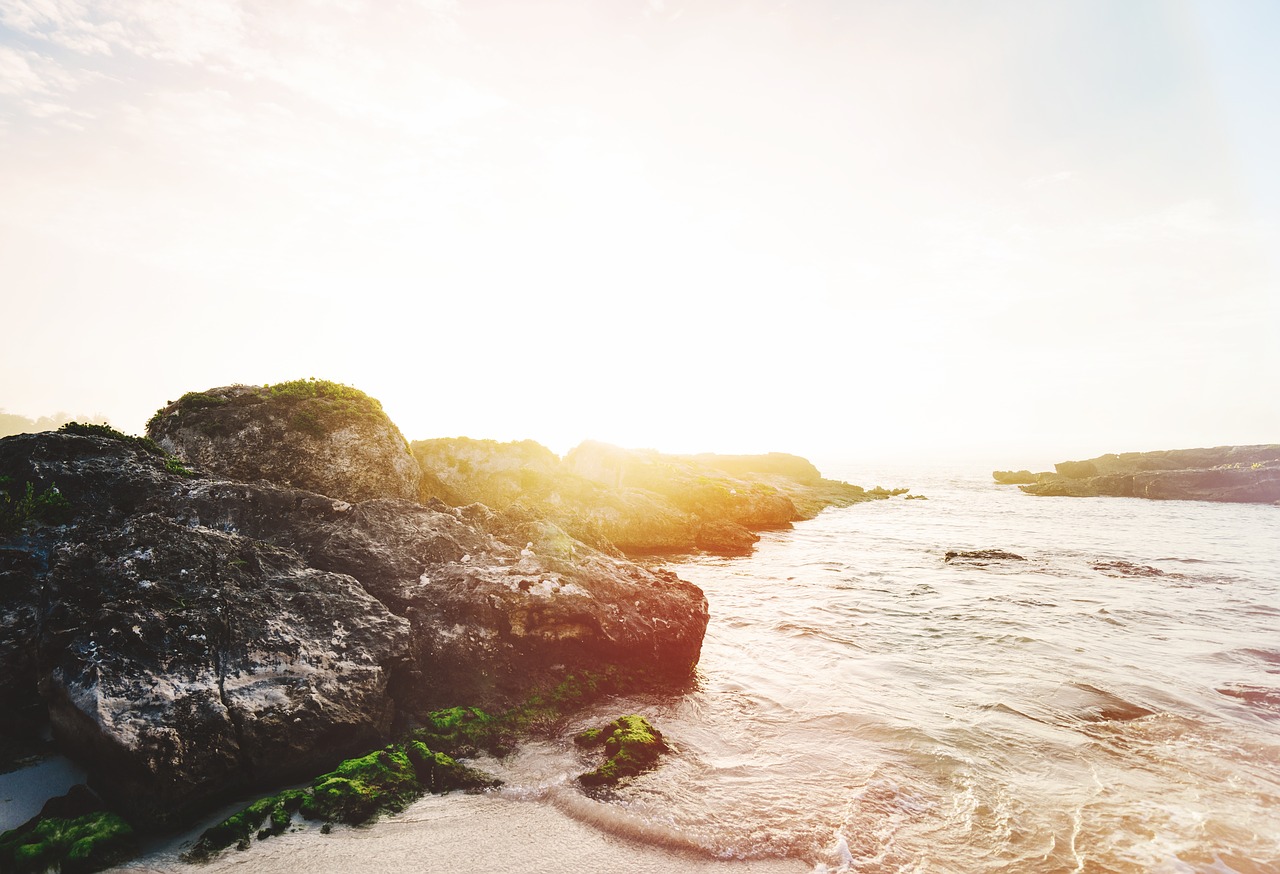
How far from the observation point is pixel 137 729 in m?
5.22

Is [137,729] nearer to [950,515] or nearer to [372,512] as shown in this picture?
[372,512]

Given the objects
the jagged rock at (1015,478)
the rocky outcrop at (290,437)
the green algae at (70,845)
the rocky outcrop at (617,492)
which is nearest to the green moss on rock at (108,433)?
the rocky outcrop at (290,437)

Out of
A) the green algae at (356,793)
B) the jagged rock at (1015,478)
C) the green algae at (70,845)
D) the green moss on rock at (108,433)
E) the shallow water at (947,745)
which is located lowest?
the shallow water at (947,745)

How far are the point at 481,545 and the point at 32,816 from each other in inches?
242

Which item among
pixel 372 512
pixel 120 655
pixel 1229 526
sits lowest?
pixel 1229 526

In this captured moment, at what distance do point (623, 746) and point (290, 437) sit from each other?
11462mm

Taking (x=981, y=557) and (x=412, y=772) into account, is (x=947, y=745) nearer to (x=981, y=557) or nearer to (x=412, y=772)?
(x=412, y=772)

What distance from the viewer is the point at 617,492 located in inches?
1129

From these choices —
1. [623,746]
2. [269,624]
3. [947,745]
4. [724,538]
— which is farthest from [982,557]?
[269,624]

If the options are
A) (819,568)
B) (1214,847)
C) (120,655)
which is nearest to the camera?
(120,655)

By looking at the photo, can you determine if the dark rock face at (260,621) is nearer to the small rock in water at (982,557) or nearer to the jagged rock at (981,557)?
the jagged rock at (981,557)

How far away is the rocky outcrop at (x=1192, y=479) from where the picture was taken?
58.7 m

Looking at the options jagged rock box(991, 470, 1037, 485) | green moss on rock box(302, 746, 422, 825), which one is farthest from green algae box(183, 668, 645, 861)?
jagged rock box(991, 470, 1037, 485)

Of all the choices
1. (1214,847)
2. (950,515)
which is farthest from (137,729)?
(950,515)
